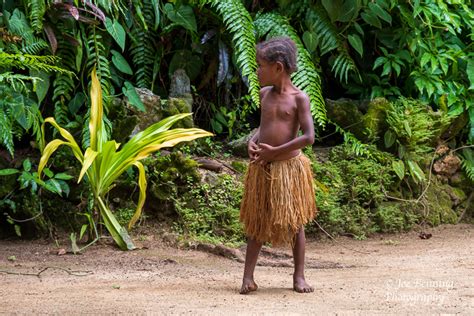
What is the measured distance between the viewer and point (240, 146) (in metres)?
6.85

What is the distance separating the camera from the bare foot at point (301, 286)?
14.0 feet

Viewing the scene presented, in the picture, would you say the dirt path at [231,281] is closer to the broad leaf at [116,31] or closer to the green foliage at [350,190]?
the green foliage at [350,190]

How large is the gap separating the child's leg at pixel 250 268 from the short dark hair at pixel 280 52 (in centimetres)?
100

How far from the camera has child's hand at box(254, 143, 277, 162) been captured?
170 inches

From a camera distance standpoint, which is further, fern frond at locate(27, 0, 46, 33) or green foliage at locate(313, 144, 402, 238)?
green foliage at locate(313, 144, 402, 238)

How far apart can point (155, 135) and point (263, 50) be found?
1.33 metres

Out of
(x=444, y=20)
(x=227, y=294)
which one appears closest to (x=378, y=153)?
(x=444, y=20)

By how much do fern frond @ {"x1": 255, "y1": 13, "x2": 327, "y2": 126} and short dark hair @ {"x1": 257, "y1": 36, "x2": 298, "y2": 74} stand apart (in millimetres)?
2044

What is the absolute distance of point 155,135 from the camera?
5.41 m

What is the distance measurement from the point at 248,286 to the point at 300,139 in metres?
0.84

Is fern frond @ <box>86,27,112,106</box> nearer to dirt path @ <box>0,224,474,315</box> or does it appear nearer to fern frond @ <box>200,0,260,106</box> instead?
fern frond @ <box>200,0,260,106</box>

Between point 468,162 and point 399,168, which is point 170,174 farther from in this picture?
point 468,162

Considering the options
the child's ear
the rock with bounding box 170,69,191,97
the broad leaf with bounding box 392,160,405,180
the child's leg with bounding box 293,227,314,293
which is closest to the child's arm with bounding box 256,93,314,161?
→ the child's ear

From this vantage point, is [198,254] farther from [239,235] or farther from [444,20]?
[444,20]
